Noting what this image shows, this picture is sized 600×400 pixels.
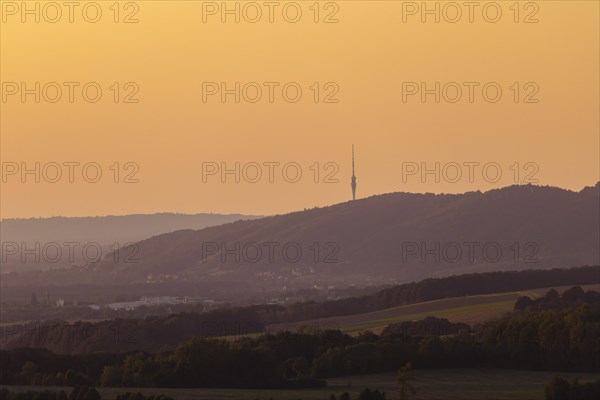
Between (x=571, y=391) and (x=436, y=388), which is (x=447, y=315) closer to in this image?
(x=436, y=388)

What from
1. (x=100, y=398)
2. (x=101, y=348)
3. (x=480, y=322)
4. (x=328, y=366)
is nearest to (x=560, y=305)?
(x=480, y=322)

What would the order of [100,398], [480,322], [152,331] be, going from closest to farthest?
[100,398] → [480,322] → [152,331]

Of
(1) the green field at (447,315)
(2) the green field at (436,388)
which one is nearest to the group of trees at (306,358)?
(2) the green field at (436,388)

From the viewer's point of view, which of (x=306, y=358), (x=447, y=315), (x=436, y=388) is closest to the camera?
(x=436, y=388)

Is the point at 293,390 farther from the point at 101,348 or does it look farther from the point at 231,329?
the point at 231,329

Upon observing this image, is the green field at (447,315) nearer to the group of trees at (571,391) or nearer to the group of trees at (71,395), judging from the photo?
the group of trees at (571,391)

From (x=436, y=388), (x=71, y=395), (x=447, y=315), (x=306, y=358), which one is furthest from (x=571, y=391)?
(x=447, y=315)

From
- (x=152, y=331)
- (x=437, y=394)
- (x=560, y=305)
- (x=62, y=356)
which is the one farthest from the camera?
(x=152, y=331)
